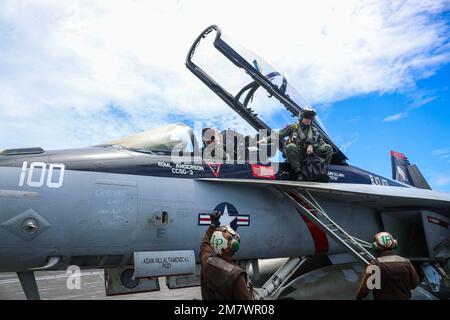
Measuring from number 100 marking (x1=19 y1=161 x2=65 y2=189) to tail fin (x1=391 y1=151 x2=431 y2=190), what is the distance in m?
11.9

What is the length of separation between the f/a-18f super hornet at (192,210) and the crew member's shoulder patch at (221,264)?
4.75 feet

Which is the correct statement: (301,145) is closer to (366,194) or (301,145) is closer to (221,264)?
(366,194)

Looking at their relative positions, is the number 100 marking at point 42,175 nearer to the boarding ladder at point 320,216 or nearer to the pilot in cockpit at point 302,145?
the boarding ladder at point 320,216

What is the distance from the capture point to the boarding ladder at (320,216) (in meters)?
5.23

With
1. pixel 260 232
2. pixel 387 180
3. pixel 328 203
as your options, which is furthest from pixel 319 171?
pixel 387 180

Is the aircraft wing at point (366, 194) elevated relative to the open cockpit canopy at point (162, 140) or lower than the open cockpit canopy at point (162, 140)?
lower

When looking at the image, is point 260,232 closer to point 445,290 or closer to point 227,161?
point 227,161

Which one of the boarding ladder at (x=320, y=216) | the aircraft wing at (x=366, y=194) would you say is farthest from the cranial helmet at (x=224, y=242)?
the boarding ladder at (x=320, y=216)

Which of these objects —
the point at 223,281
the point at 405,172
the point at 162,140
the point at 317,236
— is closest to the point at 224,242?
the point at 223,281

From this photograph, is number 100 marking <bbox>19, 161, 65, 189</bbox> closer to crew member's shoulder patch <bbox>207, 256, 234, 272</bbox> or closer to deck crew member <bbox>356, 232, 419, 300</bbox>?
crew member's shoulder patch <bbox>207, 256, 234, 272</bbox>

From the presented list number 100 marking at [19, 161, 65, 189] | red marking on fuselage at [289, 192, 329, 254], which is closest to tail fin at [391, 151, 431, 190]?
red marking on fuselage at [289, 192, 329, 254]

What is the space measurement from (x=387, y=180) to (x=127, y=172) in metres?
5.63

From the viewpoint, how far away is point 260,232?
5285 millimetres
